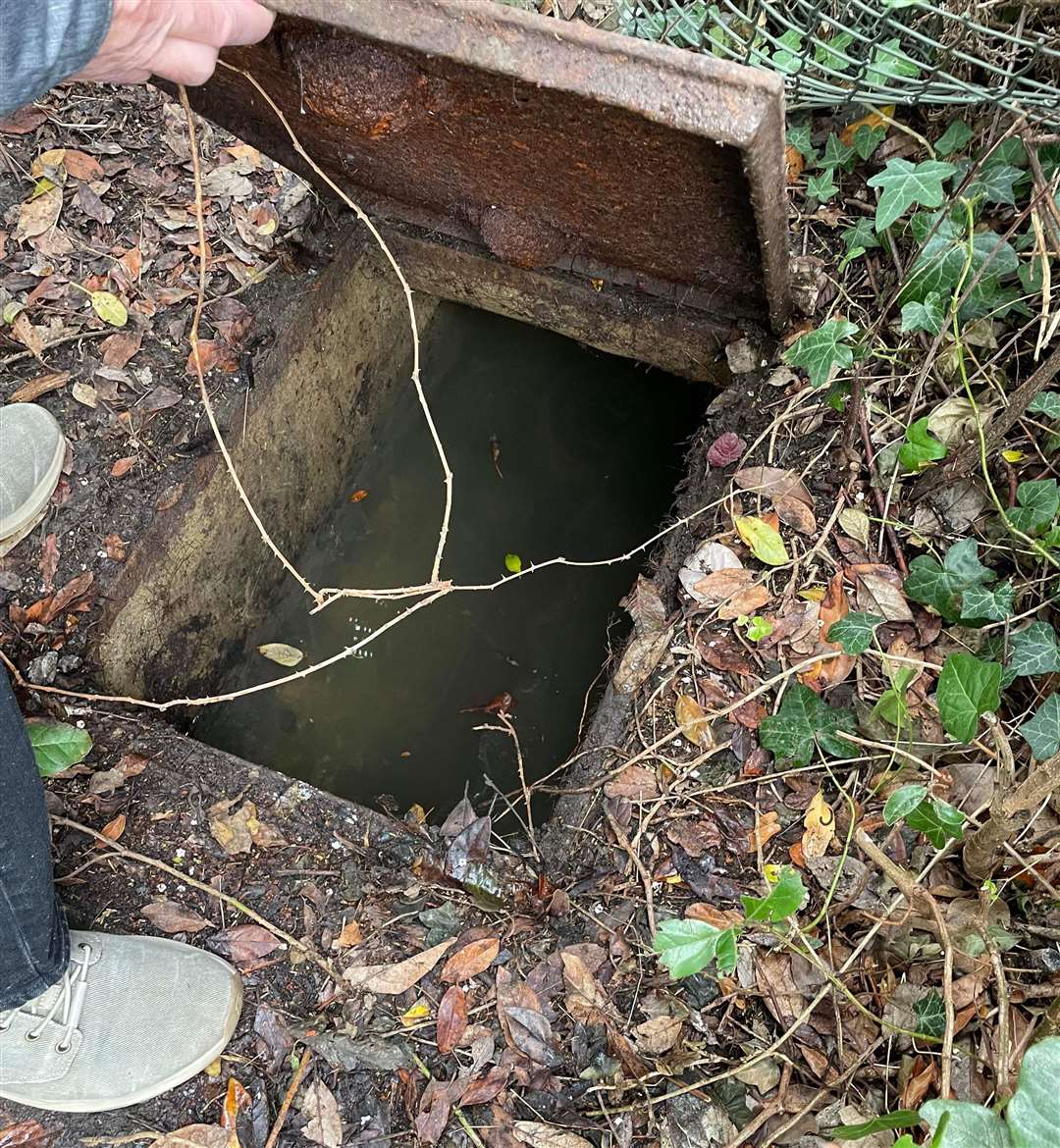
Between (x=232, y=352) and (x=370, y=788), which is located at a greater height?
(x=232, y=352)

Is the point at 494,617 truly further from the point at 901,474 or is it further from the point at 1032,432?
the point at 1032,432

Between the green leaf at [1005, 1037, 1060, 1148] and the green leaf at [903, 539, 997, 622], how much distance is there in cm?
118

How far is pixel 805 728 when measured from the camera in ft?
6.07

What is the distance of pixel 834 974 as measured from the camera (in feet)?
5.47

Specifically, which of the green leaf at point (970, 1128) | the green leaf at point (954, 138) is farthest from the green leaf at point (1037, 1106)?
the green leaf at point (954, 138)

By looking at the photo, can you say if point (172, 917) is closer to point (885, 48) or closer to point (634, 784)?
point (634, 784)

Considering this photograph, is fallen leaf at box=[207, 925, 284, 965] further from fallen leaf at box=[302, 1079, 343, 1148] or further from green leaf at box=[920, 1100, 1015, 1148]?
green leaf at box=[920, 1100, 1015, 1148]

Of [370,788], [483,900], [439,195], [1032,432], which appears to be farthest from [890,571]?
[370,788]

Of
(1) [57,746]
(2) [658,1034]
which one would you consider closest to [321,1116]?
(2) [658,1034]

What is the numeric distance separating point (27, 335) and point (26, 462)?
426mm

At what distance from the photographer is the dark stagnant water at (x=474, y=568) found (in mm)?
2781

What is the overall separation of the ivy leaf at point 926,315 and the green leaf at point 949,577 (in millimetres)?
476

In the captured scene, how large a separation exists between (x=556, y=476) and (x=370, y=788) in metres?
1.25

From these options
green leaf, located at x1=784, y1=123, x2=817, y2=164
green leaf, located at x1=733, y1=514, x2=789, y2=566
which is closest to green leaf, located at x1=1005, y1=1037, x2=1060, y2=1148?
green leaf, located at x1=733, y1=514, x2=789, y2=566
